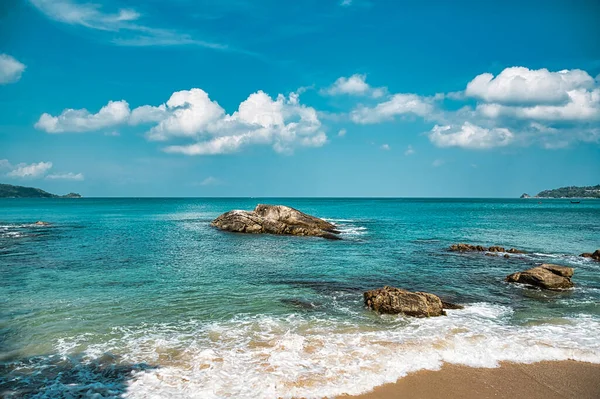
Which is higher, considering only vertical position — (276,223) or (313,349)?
(276,223)

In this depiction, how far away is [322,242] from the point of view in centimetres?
4328

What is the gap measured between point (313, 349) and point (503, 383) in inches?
244

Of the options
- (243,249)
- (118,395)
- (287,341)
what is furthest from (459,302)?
(243,249)

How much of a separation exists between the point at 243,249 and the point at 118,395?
27.4m

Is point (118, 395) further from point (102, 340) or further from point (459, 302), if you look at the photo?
point (459, 302)

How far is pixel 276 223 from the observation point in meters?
52.5

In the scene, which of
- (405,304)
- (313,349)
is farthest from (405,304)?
(313,349)

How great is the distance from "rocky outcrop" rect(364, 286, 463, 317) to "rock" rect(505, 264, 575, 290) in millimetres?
7870

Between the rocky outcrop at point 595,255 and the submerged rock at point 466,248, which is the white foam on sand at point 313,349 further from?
the submerged rock at point 466,248

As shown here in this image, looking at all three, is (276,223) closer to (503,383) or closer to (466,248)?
(466,248)

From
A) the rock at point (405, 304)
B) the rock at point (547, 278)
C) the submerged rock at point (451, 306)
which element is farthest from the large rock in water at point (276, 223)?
the rock at point (405, 304)

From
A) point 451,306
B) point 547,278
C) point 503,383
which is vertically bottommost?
point 503,383

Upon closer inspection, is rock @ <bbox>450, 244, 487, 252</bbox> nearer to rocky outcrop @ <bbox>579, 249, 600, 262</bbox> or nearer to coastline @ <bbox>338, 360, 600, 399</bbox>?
rocky outcrop @ <bbox>579, 249, 600, 262</bbox>

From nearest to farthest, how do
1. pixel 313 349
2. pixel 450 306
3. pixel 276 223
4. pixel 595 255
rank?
1. pixel 313 349
2. pixel 450 306
3. pixel 595 255
4. pixel 276 223
